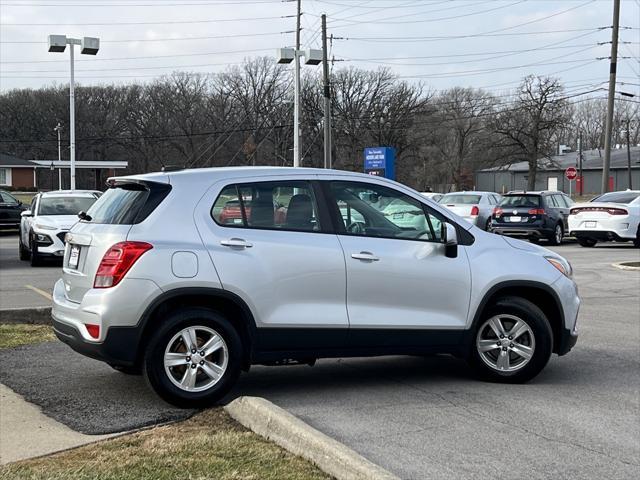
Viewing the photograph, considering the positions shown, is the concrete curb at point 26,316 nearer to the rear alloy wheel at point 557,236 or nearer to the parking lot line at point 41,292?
the parking lot line at point 41,292

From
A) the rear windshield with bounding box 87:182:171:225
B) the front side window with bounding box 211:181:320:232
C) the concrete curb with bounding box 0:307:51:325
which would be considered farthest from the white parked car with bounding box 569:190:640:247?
the rear windshield with bounding box 87:182:171:225

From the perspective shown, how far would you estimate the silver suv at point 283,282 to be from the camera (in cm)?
579

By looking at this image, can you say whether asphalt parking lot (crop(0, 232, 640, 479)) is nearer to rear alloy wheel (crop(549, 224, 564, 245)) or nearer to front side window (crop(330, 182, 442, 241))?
front side window (crop(330, 182, 442, 241))

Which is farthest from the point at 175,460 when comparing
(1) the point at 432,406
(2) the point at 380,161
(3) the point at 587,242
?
(2) the point at 380,161

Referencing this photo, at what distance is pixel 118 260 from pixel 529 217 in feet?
68.2

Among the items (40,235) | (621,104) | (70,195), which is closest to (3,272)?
(40,235)

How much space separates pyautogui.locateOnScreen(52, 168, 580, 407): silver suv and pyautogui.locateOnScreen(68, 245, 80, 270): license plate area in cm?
3

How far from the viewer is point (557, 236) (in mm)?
25344

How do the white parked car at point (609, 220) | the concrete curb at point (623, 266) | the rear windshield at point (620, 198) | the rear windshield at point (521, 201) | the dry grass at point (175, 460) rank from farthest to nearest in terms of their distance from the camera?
the rear windshield at point (521, 201)
the rear windshield at point (620, 198)
the white parked car at point (609, 220)
the concrete curb at point (623, 266)
the dry grass at point (175, 460)

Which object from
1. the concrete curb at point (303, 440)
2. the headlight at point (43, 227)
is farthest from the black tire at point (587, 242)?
the concrete curb at point (303, 440)

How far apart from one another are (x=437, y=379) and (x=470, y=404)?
2.88 ft

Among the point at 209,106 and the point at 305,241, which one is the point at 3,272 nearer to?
the point at 305,241

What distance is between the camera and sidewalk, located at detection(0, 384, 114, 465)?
4.95 m

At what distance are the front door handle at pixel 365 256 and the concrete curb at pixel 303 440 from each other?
143 centimetres
